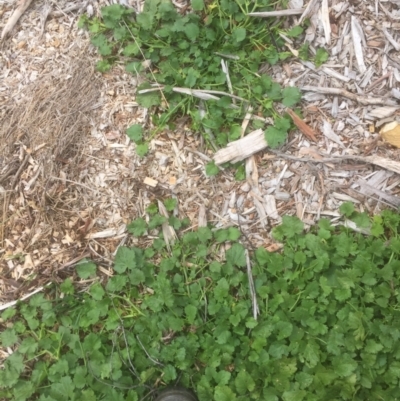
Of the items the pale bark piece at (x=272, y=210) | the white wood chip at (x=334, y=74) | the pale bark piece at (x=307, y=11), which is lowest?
the pale bark piece at (x=272, y=210)

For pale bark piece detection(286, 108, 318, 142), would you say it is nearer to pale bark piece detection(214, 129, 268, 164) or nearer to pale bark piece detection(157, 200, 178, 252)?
pale bark piece detection(214, 129, 268, 164)

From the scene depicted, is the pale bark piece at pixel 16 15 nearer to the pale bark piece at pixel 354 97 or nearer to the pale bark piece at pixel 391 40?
the pale bark piece at pixel 354 97

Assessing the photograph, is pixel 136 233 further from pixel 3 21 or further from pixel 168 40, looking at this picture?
pixel 3 21

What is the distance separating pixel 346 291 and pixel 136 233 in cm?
116

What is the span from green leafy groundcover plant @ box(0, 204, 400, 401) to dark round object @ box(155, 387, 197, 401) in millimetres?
45

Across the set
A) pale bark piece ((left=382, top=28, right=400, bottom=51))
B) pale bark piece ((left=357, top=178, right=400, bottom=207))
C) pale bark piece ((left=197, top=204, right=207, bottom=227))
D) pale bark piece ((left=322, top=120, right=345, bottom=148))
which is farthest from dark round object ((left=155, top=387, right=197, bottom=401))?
pale bark piece ((left=382, top=28, right=400, bottom=51))

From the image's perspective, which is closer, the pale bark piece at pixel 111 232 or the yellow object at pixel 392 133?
the yellow object at pixel 392 133

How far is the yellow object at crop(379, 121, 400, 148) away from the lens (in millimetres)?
2547

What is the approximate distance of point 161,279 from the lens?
8.31 feet

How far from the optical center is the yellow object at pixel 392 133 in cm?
255

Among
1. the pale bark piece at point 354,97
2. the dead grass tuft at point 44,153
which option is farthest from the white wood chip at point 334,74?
the dead grass tuft at point 44,153

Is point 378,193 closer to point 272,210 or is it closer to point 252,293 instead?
point 272,210

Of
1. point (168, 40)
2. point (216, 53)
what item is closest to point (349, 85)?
point (216, 53)

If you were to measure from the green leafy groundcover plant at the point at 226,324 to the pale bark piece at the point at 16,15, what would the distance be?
147 cm
